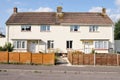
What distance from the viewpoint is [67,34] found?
4766cm

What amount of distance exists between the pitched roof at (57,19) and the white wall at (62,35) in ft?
2.99

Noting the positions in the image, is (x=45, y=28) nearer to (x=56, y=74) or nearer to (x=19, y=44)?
(x=19, y=44)

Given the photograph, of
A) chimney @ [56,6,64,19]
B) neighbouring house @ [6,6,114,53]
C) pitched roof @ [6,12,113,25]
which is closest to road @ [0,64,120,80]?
neighbouring house @ [6,6,114,53]

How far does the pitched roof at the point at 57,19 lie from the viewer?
4784cm

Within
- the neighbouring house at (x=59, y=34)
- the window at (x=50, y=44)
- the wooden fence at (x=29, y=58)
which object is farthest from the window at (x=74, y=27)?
the wooden fence at (x=29, y=58)

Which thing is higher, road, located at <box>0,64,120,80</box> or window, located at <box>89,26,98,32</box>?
window, located at <box>89,26,98,32</box>

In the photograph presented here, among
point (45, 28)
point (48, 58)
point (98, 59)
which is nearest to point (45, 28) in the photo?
point (45, 28)

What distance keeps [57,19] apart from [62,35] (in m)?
3.29

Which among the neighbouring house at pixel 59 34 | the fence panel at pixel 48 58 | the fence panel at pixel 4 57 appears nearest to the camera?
the fence panel at pixel 48 58

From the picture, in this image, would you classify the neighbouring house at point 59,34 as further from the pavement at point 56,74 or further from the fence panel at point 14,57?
the pavement at point 56,74

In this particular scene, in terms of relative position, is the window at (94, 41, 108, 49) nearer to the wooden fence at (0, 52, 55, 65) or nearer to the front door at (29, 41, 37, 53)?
the front door at (29, 41, 37, 53)

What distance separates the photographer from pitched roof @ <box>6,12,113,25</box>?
47844 millimetres

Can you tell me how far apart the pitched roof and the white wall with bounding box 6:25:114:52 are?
0.91 metres

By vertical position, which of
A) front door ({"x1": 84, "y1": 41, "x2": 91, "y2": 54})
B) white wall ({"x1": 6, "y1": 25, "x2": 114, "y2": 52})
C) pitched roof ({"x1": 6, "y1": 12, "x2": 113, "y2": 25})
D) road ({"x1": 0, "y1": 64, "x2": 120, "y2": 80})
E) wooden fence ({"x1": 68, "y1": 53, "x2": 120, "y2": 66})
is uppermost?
pitched roof ({"x1": 6, "y1": 12, "x2": 113, "y2": 25})
